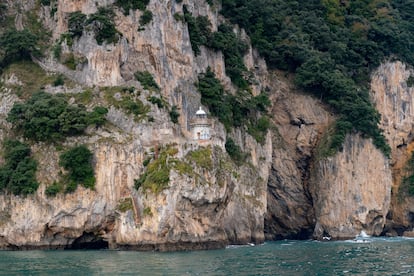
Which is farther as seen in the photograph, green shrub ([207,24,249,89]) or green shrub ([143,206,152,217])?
green shrub ([207,24,249,89])

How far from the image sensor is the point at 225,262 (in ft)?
185

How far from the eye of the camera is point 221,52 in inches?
3110

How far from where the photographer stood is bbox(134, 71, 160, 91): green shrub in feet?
231

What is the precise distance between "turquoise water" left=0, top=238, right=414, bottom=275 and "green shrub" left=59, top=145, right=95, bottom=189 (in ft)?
17.5

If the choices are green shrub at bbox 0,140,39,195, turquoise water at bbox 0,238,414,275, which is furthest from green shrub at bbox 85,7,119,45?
turquoise water at bbox 0,238,414,275

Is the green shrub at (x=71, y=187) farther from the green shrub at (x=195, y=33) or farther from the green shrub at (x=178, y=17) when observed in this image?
the green shrub at (x=195, y=33)

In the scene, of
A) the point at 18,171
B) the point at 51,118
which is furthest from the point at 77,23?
the point at 18,171

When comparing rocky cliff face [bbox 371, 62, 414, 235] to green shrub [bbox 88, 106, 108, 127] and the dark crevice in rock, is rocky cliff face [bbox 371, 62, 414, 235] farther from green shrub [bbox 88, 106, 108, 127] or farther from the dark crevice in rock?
the dark crevice in rock

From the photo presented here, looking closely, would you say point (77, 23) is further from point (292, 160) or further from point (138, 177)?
point (292, 160)

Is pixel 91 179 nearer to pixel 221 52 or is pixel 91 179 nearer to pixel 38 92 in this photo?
pixel 38 92

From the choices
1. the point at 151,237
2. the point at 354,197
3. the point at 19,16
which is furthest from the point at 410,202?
the point at 19,16

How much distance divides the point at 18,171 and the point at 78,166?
4.25 metres

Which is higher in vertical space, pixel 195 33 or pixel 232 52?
pixel 195 33

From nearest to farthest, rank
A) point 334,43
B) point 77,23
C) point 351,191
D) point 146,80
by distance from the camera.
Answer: point 146,80 < point 77,23 < point 351,191 < point 334,43
